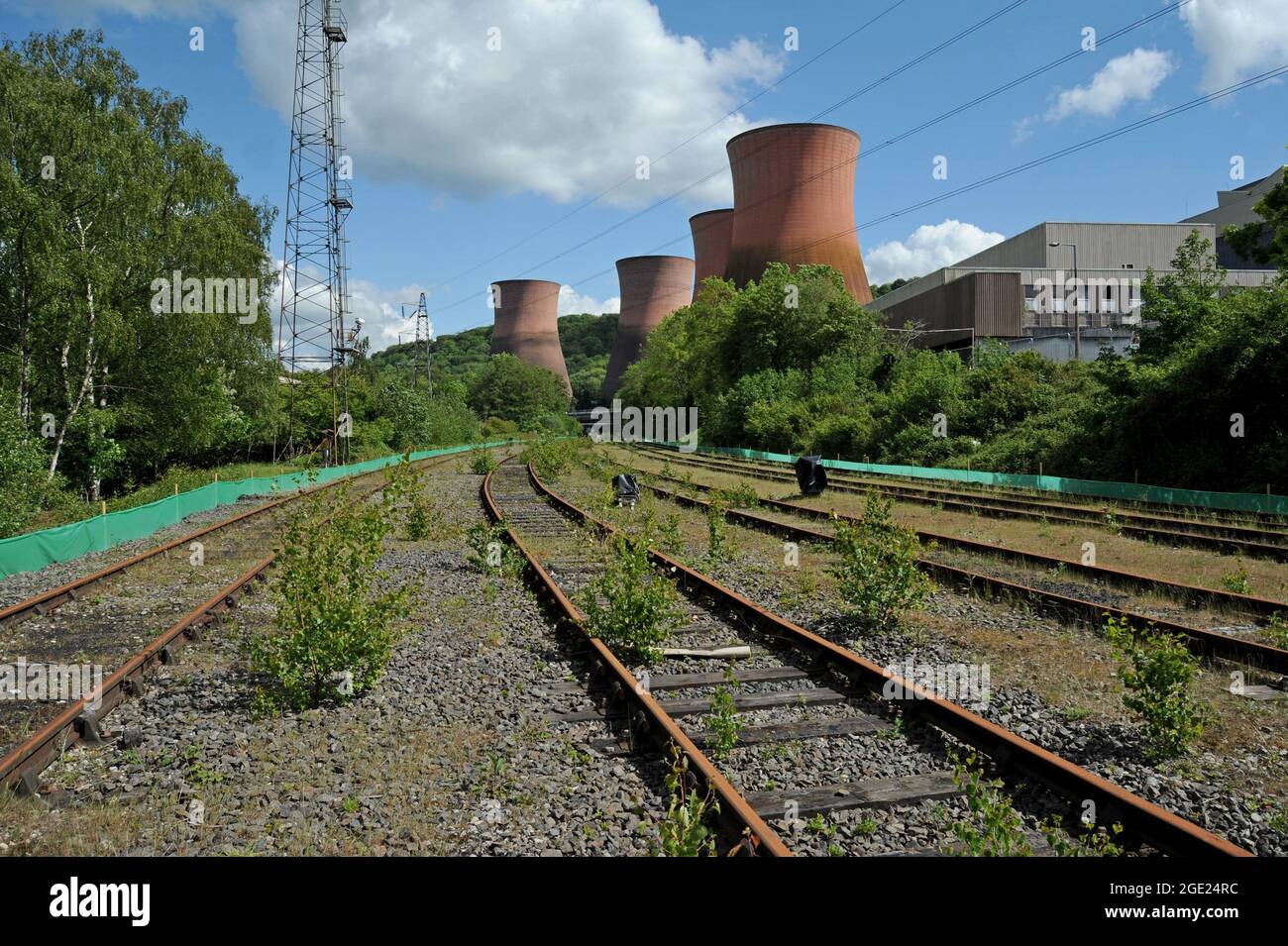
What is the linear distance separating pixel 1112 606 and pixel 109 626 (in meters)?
8.46

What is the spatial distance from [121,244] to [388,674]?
21567mm

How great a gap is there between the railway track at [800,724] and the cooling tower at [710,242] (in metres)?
57.9

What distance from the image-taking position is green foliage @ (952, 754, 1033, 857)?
9.22ft

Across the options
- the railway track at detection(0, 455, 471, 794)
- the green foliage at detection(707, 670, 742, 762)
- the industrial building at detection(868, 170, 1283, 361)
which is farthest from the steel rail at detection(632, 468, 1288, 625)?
the industrial building at detection(868, 170, 1283, 361)

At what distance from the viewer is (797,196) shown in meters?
42.4

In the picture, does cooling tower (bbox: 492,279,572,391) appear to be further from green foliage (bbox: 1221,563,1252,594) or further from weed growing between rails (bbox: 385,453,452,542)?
green foliage (bbox: 1221,563,1252,594)

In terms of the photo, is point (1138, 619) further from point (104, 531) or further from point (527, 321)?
Answer: point (527, 321)

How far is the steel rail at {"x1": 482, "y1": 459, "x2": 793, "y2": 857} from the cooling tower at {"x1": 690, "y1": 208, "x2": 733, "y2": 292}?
58.5 m

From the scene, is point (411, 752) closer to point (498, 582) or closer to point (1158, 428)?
point (498, 582)

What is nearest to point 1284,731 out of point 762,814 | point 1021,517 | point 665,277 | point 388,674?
point 762,814

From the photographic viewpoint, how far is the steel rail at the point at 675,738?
10.2 feet

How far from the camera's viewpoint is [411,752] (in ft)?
14.0

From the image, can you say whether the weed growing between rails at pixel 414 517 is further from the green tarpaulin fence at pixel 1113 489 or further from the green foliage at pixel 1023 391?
the green foliage at pixel 1023 391

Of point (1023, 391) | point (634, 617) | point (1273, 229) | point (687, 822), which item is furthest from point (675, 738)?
point (1023, 391)
